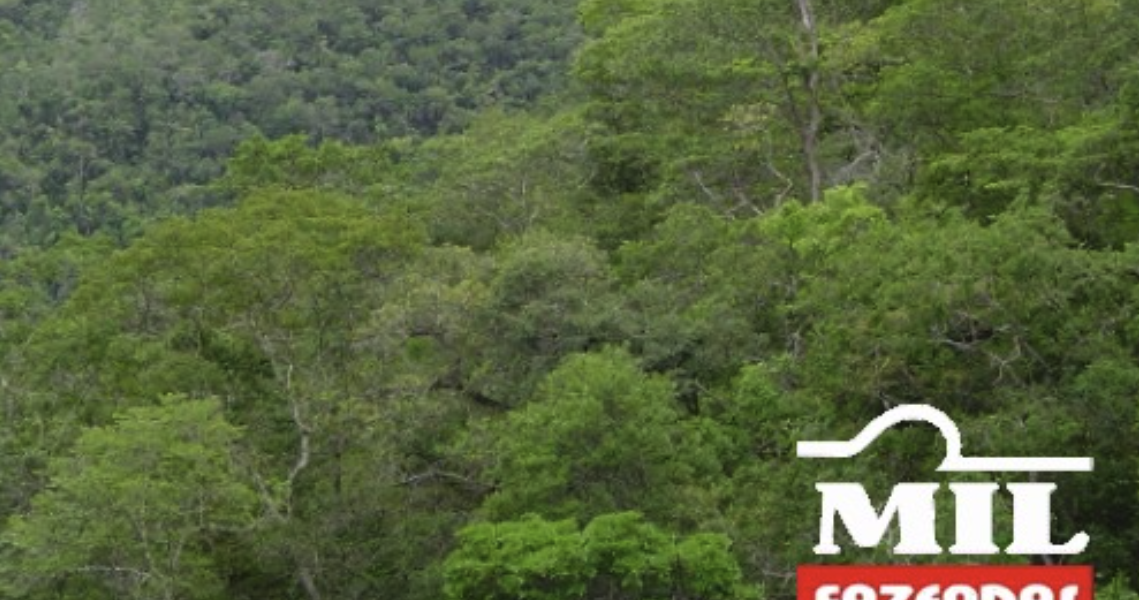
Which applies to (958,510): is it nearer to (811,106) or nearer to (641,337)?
(641,337)

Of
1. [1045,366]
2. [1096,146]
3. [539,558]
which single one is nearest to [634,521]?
[539,558]

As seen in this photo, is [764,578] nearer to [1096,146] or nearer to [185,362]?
[1096,146]

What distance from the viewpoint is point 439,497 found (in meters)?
18.6

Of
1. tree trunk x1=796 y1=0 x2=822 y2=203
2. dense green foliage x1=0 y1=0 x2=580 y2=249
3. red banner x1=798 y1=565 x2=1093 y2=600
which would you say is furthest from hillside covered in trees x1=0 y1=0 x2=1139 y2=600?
dense green foliage x1=0 y1=0 x2=580 y2=249

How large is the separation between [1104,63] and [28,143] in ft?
153

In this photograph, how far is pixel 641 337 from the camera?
1825 centimetres

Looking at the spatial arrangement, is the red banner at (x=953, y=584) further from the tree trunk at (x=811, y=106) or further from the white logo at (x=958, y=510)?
the tree trunk at (x=811, y=106)

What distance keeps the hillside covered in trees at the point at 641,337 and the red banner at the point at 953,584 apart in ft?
3.54

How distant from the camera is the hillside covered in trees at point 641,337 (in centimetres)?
1391

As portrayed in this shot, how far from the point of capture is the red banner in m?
10.4

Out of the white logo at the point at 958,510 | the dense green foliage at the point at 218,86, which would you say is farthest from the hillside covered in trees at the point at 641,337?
the dense green foliage at the point at 218,86

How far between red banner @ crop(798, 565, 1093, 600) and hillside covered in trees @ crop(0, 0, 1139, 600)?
108cm

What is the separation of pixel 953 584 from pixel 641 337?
788 cm

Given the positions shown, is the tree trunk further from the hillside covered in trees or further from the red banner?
the red banner
